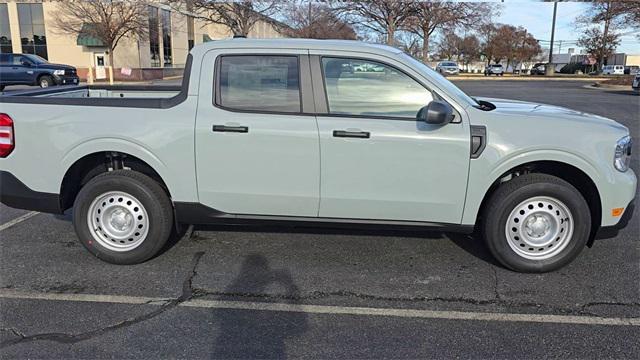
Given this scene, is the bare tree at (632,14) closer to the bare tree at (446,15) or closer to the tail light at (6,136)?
the bare tree at (446,15)

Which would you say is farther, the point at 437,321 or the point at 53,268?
the point at 53,268

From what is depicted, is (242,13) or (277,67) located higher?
(242,13)

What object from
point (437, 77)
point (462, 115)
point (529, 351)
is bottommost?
point (529, 351)

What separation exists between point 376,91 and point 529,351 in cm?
214

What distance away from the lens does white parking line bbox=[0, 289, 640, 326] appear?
3348 millimetres

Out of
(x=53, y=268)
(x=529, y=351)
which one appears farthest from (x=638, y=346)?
(x=53, y=268)

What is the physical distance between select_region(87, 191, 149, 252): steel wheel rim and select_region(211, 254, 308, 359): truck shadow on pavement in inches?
37.1

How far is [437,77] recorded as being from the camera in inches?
161

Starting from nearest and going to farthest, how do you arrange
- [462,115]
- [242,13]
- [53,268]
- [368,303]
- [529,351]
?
[529,351]
[368,303]
[462,115]
[53,268]
[242,13]

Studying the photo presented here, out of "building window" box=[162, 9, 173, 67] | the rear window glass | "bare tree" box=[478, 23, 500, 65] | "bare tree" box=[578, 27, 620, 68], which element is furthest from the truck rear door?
"bare tree" box=[478, 23, 500, 65]

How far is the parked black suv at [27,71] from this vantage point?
2352cm

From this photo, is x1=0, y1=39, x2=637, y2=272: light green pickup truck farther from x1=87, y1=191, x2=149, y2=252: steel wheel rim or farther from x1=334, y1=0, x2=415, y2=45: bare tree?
x1=334, y1=0, x2=415, y2=45: bare tree

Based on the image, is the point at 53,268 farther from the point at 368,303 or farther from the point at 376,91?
the point at 376,91

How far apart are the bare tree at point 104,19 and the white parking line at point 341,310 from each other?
1363 inches
